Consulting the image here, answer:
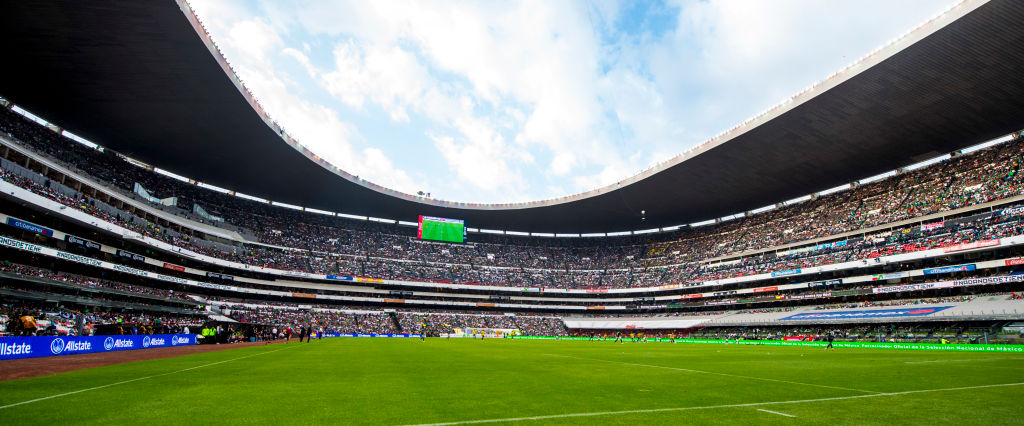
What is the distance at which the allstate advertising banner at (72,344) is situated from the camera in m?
17.7

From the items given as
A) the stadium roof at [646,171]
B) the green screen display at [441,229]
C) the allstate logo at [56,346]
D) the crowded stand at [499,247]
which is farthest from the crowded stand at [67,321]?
the green screen display at [441,229]

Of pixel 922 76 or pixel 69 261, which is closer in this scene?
pixel 922 76

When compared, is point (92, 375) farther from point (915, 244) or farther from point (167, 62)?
point (915, 244)

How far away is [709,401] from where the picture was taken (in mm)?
8148

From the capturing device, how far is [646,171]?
56.8 meters

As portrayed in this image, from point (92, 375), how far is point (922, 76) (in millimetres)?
45290

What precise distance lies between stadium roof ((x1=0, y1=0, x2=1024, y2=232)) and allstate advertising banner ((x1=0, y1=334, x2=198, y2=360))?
1680cm

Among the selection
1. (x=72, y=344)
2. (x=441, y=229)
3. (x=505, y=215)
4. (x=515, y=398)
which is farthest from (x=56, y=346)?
(x=505, y=215)

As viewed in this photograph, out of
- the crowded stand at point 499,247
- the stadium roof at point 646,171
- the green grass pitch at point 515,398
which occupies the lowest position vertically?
the green grass pitch at point 515,398

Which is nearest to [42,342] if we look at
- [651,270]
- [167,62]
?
[167,62]

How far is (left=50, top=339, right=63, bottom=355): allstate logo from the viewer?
65.6ft

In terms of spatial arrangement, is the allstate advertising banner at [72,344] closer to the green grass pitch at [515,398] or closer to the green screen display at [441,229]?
the green grass pitch at [515,398]

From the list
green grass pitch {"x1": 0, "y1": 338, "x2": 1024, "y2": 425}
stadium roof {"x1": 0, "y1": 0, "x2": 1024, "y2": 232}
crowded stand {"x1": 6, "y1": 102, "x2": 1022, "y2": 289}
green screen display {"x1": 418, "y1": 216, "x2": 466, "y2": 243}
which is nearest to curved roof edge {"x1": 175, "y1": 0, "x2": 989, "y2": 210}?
stadium roof {"x1": 0, "y1": 0, "x2": 1024, "y2": 232}

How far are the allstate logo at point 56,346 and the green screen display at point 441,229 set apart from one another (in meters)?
50.9
